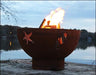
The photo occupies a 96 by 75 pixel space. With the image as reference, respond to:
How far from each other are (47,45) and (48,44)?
0.05 meters

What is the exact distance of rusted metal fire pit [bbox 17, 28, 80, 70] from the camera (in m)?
8.67


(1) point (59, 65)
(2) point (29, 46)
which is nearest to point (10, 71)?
(2) point (29, 46)

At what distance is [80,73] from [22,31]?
2.60 metres

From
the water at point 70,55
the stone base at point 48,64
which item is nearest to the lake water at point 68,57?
the water at point 70,55

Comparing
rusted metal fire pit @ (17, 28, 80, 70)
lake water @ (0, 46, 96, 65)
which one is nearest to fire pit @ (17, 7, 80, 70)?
rusted metal fire pit @ (17, 28, 80, 70)

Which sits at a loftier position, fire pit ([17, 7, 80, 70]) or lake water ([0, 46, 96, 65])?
fire pit ([17, 7, 80, 70])

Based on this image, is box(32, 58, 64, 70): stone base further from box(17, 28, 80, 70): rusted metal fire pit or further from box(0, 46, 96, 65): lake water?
box(0, 46, 96, 65): lake water

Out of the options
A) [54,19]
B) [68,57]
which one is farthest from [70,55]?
[54,19]

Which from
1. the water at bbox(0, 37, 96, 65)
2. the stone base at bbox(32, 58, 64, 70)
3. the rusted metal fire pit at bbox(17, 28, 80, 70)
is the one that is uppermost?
the rusted metal fire pit at bbox(17, 28, 80, 70)

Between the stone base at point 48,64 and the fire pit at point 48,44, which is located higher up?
the fire pit at point 48,44

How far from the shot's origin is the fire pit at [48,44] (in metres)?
8.67

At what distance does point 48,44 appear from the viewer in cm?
872

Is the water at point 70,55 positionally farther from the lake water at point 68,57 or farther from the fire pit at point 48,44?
the fire pit at point 48,44

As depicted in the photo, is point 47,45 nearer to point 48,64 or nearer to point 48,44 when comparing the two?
point 48,44
